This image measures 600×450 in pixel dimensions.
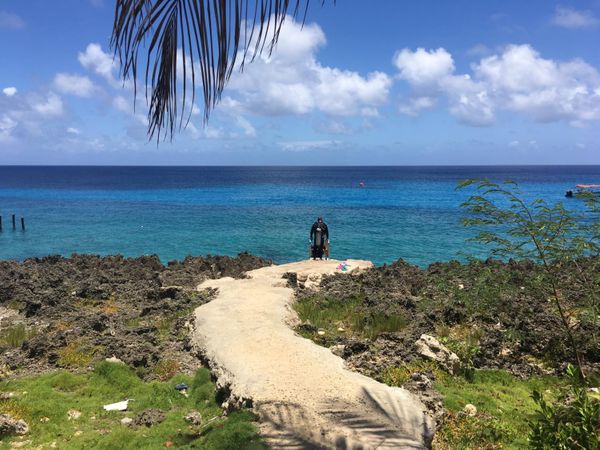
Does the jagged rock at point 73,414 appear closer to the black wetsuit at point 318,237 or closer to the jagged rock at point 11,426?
the jagged rock at point 11,426

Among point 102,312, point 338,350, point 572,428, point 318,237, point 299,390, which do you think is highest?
point 572,428

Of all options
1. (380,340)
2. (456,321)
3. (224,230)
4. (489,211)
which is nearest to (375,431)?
(489,211)

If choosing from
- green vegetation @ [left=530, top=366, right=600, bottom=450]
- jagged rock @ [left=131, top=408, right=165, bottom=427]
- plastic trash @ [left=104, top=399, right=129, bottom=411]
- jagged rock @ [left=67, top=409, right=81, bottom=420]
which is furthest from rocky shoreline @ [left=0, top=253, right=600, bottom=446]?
green vegetation @ [left=530, top=366, right=600, bottom=450]

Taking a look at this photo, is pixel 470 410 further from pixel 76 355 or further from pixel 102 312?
pixel 102 312

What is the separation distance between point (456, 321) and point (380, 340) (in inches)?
141

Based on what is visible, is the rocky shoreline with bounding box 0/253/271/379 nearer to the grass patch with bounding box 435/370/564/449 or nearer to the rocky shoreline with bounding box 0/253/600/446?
the rocky shoreline with bounding box 0/253/600/446

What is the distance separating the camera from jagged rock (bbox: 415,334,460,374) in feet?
37.9

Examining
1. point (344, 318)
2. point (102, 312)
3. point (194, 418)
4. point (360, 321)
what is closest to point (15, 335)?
point (102, 312)

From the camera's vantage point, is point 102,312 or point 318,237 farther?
point 318,237

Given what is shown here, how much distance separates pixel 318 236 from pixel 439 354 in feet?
43.2

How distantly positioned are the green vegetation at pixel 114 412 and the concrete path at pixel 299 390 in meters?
0.53

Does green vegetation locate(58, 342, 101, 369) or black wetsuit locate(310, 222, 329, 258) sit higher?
black wetsuit locate(310, 222, 329, 258)

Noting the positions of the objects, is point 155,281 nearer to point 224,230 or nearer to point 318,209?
point 224,230

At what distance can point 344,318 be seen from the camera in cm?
1612
